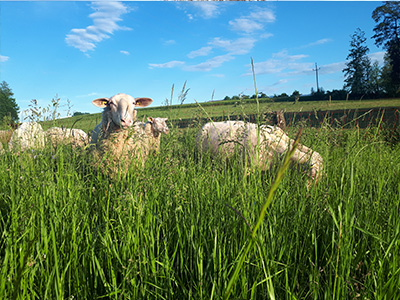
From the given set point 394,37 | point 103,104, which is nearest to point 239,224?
point 103,104

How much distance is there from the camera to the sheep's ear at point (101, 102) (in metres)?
5.31

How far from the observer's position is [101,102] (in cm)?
542

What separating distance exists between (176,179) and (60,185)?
40.9 inches

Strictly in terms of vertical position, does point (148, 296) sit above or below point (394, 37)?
below

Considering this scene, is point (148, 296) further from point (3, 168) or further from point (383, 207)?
point (3, 168)

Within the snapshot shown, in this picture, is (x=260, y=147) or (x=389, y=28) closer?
(x=260, y=147)

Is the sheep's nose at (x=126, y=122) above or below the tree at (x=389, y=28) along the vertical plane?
below

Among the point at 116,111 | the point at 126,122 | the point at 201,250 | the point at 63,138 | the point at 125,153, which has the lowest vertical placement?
the point at 201,250

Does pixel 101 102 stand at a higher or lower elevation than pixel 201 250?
higher

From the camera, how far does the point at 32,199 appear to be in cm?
245

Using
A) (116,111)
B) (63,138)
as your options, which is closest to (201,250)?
(63,138)

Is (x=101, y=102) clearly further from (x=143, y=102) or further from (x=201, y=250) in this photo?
(x=201, y=250)

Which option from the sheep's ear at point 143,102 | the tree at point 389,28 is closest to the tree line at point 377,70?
the tree at point 389,28

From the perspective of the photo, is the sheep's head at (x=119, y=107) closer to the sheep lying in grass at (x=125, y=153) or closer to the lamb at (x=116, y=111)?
the lamb at (x=116, y=111)
